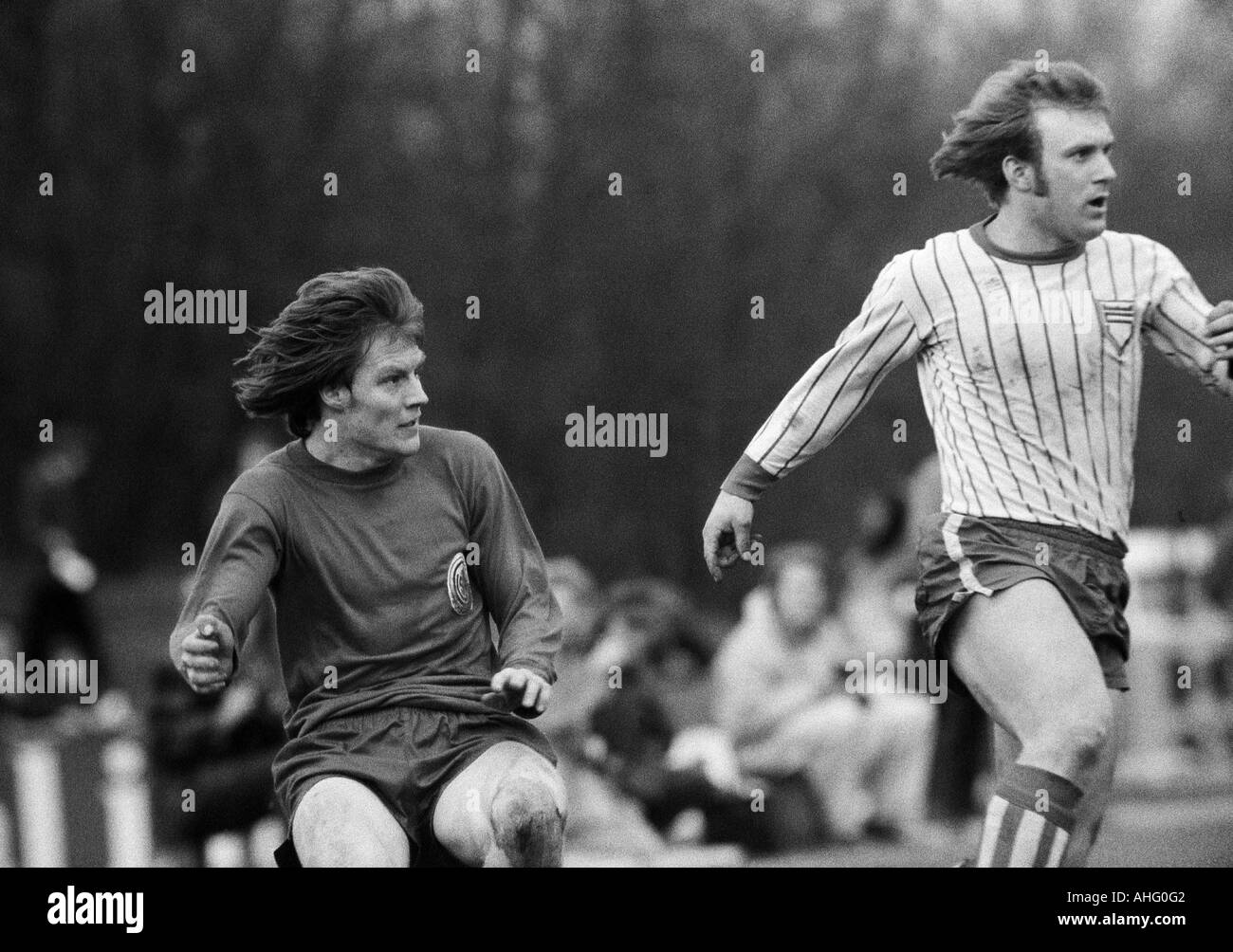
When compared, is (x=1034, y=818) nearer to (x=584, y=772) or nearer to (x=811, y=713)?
(x=584, y=772)

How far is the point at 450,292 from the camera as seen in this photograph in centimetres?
779

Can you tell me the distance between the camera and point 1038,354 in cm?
388

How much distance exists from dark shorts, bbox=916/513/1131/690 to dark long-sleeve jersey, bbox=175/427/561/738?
72cm

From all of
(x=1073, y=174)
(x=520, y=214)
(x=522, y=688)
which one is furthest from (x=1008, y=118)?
(x=520, y=214)

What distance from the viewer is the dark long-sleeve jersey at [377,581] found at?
12.3 feet

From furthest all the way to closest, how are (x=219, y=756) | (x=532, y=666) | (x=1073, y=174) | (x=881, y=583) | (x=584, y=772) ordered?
(x=881, y=583) < (x=219, y=756) < (x=584, y=772) < (x=1073, y=174) < (x=532, y=666)

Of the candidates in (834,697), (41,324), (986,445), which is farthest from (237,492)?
(41,324)

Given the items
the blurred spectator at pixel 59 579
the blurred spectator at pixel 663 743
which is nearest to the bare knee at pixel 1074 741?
the blurred spectator at pixel 663 743

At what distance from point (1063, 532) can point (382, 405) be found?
127 cm

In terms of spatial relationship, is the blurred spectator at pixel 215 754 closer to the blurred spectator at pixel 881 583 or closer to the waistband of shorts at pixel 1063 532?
the blurred spectator at pixel 881 583

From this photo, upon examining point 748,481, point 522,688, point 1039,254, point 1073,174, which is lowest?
point 522,688

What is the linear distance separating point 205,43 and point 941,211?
281 cm

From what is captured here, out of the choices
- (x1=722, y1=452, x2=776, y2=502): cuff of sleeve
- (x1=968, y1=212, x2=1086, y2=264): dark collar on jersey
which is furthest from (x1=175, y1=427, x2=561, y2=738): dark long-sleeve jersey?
(x1=968, y1=212, x2=1086, y2=264): dark collar on jersey
